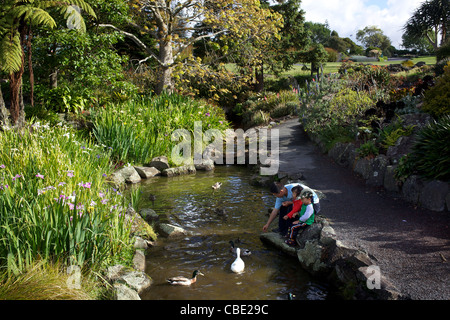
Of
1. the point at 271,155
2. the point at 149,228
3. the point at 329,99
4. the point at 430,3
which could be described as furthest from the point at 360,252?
the point at 430,3

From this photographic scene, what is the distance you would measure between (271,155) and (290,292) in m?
7.26

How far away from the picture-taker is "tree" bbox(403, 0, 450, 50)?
32.2 metres

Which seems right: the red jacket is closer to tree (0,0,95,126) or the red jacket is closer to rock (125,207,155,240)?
rock (125,207,155,240)

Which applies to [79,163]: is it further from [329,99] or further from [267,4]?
[267,4]

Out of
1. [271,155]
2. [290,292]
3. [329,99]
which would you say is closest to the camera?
[290,292]

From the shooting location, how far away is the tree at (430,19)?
32188 mm

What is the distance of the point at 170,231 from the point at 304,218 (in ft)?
7.63

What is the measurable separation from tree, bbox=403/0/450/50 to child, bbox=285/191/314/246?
31786 millimetres

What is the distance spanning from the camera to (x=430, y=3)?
3275 centimetres

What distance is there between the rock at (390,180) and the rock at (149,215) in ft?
15.5

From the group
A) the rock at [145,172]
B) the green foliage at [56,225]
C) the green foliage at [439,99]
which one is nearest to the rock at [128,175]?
the rock at [145,172]

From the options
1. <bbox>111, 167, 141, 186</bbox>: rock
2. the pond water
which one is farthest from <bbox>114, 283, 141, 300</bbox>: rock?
<bbox>111, 167, 141, 186</bbox>: rock
